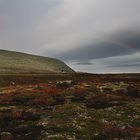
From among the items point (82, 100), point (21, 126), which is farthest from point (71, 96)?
point (21, 126)

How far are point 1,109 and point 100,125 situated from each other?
15045 mm

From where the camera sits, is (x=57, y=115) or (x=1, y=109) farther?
(x=1, y=109)

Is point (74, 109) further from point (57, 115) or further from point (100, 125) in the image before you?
point (100, 125)

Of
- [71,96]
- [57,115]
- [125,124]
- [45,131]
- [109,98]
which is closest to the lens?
[45,131]

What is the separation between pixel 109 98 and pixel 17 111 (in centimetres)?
1483

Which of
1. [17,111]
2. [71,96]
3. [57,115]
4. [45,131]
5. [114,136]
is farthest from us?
[71,96]

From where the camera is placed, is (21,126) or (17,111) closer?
(21,126)

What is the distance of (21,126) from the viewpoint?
33.9 m

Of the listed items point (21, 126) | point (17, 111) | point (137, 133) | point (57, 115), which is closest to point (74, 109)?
point (57, 115)

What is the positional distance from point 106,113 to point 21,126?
1019 cm

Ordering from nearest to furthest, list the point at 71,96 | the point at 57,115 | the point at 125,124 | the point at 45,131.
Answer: the point at 45,131 → the point at 125,124 → the point at 57,115 → the point at 71,96

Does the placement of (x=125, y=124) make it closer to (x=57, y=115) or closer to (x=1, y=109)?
(x=57, y=115)

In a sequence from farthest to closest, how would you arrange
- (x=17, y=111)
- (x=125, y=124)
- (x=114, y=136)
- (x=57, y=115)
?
1. (x=17, y=111)
2. (x=57, y=115)
3. (x=125, y=124)
4. (x=114, y=136)

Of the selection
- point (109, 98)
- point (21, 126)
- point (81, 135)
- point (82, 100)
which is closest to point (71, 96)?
point (82, 100)
